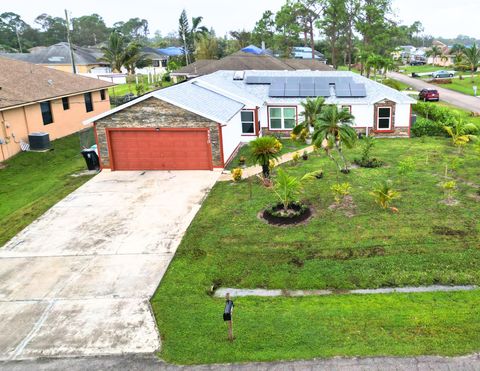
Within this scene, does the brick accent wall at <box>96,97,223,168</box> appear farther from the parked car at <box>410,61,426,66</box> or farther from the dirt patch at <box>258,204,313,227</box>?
the parked car at <box>410,61,426,66</box>

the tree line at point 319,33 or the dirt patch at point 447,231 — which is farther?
the tree line at point 319,33

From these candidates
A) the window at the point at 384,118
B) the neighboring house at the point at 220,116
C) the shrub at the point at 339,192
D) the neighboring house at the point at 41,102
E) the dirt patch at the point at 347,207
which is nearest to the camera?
the dirt patch at the point at 347,207

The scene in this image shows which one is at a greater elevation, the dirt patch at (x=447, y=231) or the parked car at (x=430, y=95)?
the parked car at (x=430, y=95)

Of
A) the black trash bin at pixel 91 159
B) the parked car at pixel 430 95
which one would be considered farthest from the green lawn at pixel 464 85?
the black trash bin at pixel 91 159

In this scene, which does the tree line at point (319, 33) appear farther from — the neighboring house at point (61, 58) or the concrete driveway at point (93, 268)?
the concrete driveway at point (93, 268)

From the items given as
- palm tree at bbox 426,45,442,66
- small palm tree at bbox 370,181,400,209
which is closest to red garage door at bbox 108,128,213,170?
small palm tree at bbox 370,181,400,209

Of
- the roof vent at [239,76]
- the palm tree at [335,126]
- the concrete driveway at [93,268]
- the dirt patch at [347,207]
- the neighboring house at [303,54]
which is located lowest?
the concrete driveway at [93,268]
